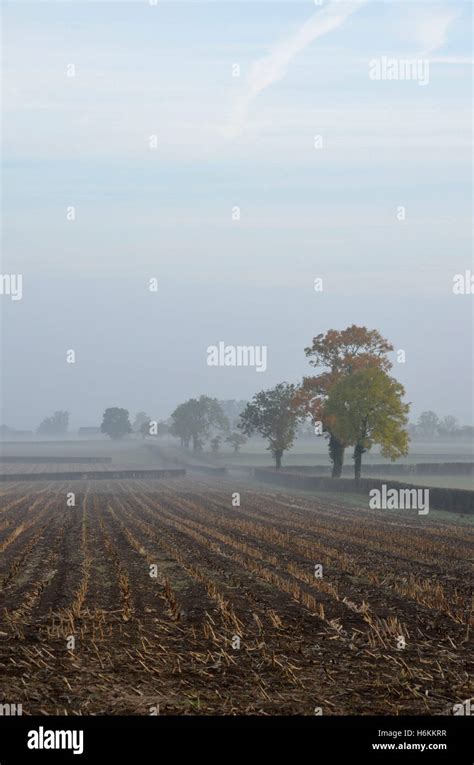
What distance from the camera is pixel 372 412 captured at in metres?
78.3

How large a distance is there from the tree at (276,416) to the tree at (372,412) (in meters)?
36.0

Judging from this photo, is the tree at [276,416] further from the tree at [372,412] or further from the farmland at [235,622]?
the farmland at [235,622]

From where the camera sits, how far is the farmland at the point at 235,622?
1513 centimetres

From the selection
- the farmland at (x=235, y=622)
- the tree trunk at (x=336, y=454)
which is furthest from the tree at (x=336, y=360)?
the farmland at (x=235, y=622)

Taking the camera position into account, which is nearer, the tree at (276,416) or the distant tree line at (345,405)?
the distant tree line at (345,405)

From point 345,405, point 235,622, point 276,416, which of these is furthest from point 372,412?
point 235,622

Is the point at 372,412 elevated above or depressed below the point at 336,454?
above

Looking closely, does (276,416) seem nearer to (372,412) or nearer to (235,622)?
(372,412)

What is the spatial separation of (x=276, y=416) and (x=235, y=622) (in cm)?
9713

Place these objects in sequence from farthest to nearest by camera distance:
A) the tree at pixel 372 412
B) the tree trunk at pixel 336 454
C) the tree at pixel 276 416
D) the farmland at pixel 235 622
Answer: the tree at pixel 276 416, the tree trunk at pixel 336 454, the tree at pixel 372 412, the farmland at pixel 235 622

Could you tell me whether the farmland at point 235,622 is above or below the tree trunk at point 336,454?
below

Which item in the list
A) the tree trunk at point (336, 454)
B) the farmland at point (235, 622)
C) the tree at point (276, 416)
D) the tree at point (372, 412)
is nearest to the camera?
the farmland at point (235, 622)

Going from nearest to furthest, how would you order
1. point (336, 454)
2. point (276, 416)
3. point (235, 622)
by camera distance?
point (235, 622) → point (336, 454) → point (276, 416)
